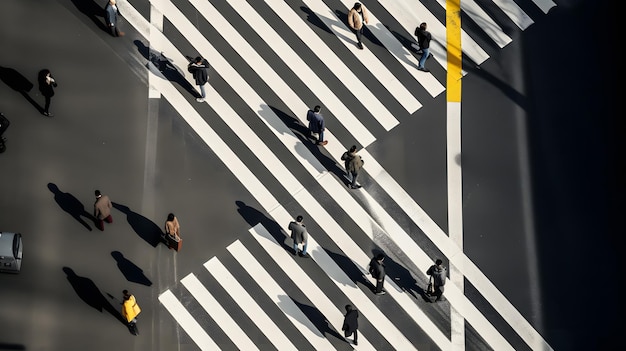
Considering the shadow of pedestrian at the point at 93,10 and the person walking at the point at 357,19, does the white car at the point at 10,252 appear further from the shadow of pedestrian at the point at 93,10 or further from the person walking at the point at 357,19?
the person walking at the point at 357,19

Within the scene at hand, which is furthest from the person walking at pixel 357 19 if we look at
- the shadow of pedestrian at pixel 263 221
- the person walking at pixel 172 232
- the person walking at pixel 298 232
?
the person walking at pixel 172 232

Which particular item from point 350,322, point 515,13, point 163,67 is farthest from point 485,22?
point 350,322

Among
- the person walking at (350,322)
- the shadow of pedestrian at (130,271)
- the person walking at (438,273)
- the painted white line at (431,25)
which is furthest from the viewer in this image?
the painted white line at (431,25)

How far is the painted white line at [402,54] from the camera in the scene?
87.2 ft

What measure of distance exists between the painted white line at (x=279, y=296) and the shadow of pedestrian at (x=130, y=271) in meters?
2.76

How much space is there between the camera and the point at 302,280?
24344mm

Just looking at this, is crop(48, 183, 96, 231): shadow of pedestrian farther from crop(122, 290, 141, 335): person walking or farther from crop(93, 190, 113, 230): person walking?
crop(122, 290, 141, 335): person walking

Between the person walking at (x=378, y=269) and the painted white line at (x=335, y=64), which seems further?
the painted white line at (x=335, y=64)

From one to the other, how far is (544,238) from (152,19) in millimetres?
14948

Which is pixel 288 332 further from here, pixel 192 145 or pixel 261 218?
pixel 192 145

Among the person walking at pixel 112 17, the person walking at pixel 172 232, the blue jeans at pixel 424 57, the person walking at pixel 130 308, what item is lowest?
the person walking at pixel 130 308

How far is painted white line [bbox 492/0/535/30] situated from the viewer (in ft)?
89.5

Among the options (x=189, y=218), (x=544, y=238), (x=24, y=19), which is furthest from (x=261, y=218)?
(x=24, y=19)

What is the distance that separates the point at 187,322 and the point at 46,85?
866cm
